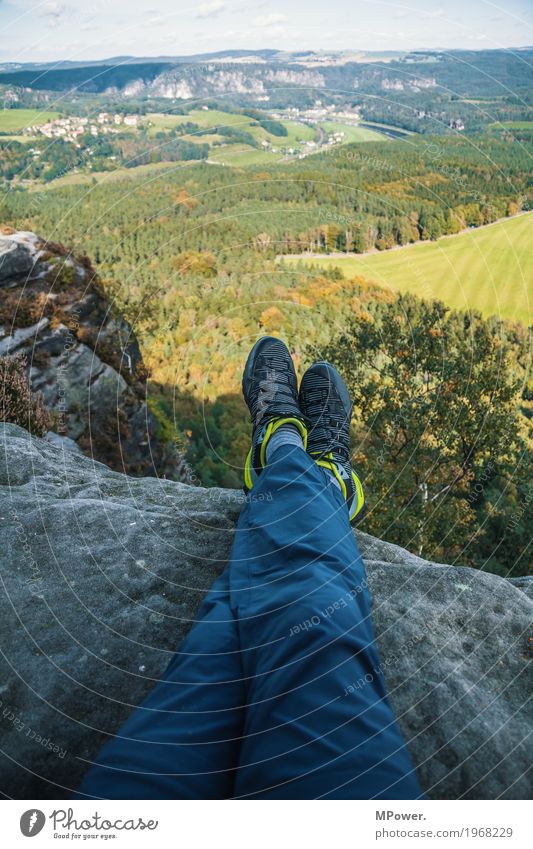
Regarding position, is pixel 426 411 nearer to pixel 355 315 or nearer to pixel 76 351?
pixel 355 315

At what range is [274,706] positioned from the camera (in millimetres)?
2074

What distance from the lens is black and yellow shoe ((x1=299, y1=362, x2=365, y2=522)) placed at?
4245 mm

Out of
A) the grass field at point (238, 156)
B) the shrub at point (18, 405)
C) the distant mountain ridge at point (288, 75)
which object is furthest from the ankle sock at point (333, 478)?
the grass field at point (238, 156)

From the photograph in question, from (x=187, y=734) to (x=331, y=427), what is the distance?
3.51 meters

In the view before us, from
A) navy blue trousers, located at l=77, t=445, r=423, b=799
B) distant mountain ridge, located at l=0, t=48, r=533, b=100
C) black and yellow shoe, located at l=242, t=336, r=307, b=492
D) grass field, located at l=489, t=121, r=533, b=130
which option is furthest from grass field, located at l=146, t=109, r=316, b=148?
navy blue trousers, located at l=77, t=445, r=423, b=799

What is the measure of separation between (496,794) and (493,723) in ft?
1.09

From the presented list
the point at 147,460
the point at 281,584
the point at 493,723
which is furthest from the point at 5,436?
the point at 147,460

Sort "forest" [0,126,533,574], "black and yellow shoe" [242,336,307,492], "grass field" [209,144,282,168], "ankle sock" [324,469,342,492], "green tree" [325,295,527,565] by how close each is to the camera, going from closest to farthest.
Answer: "ankle sock" [324,469,342,492] → "black and yellow shoe" [242,336,307,492] → "grass field" [209,144,282,168] → "forest" [0,126,533,574] → "green tree" [325,295,527,565]

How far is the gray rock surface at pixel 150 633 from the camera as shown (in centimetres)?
230

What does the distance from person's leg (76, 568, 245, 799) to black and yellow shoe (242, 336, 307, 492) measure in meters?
1.87

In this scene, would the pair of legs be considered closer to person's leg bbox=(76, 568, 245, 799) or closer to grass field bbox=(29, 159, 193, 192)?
person's leg bbox=(76, 568, 245, 799)

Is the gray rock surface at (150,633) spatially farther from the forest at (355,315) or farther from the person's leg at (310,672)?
the forest at (355,315)
